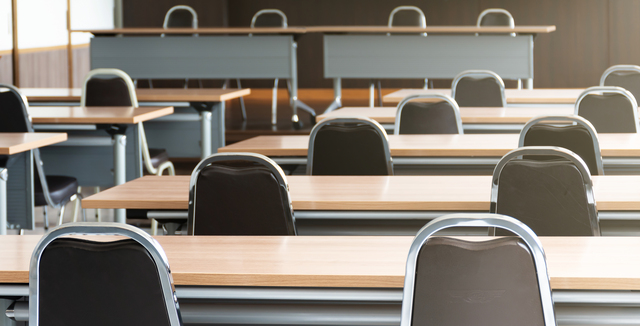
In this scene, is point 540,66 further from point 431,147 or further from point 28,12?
point 431,147

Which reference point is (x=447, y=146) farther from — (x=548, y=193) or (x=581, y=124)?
(x=548, y=193)

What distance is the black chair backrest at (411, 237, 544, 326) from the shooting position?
47.9 inches

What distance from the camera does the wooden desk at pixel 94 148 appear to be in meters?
3.79

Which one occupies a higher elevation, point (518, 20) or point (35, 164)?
point (518, 20)

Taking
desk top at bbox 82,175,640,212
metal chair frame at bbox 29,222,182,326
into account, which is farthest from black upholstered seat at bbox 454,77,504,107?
metal chair frame at bbox 29,222,182,326

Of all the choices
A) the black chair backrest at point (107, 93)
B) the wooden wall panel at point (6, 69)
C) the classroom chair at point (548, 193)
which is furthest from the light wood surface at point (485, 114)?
the wooden wall panel at point (6, 69)

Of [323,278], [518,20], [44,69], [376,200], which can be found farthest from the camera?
[518,20]

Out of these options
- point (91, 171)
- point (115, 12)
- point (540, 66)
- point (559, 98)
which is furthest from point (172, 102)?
point (540, 66)

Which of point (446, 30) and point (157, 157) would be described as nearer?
point (157, 157)

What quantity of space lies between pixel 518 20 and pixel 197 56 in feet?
16.7

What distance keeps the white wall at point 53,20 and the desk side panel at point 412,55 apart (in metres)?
3.00

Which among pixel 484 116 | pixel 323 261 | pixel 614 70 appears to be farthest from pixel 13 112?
pixel 614 70

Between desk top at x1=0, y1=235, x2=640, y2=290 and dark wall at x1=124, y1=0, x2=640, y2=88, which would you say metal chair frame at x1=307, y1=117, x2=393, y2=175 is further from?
dark wall at x1=124, y1=0, x2=640, y2=88

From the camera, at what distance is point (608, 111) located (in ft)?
11.9
